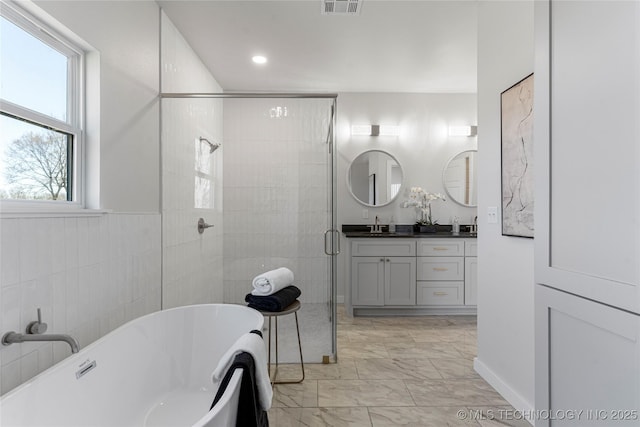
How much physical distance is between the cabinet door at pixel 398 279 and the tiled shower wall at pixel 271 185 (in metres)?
1.32

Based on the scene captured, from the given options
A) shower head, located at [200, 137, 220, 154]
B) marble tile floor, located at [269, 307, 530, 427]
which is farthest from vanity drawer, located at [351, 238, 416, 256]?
shower head, located at [200, 137, 220, 154]

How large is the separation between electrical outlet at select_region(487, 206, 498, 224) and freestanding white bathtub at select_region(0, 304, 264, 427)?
1.63 meters

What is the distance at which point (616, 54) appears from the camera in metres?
0.79

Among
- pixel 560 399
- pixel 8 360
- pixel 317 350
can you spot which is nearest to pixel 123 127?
pixel 8 360

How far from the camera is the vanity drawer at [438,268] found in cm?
376

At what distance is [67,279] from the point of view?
1.52 m

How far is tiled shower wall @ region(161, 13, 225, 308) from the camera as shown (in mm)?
2645

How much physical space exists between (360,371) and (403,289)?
1.46 meters

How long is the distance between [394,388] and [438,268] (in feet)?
5.98

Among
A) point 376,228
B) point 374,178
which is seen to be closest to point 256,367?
point 376,228

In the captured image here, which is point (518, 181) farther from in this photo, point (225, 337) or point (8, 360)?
point (8, 360)

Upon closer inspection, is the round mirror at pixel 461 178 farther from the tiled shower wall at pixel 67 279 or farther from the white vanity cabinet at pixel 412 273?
the tiled shower wall at pixel 67 279

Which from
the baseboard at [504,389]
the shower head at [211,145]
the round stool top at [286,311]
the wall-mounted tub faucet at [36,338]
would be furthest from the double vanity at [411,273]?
the wall-mounted tub faucet at [36,338]

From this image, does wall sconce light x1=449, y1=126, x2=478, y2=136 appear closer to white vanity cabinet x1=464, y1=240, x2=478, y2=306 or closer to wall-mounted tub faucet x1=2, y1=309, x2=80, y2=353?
white vanity cabinet x1=464, y1=240, x2=478, y2=306
